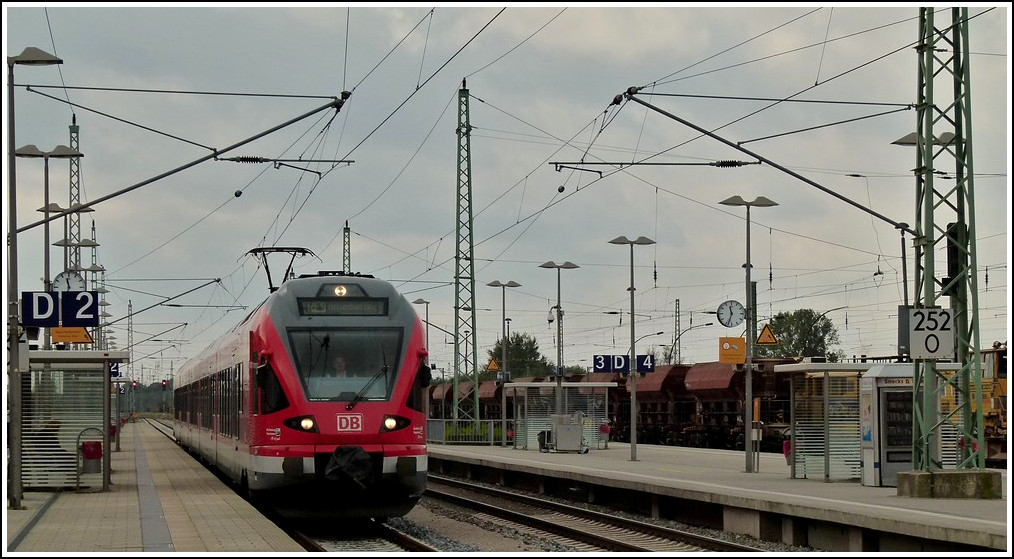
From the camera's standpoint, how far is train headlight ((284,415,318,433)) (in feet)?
58.1

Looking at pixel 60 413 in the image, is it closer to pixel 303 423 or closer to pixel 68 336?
pixel 303 423

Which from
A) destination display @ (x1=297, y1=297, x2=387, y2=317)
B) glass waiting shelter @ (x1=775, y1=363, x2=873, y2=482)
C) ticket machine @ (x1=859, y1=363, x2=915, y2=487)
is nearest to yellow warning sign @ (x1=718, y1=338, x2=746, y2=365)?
glass waiting shelter @ (x1=775, y1=363, x2=873, y2=482)

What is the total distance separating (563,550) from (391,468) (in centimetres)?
274

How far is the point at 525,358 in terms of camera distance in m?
133

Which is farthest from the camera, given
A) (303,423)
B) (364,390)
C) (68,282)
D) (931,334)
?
(68,282)

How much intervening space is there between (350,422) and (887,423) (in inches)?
392

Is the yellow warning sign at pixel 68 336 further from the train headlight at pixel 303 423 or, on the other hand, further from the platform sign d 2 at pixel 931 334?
the platform sign d 2 at pixel 931 334

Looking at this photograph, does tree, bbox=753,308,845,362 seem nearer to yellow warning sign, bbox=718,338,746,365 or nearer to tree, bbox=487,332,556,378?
tree, bbox=487,332,556,378

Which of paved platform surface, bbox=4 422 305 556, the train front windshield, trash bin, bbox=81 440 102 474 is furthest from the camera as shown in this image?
trash bin, bbox=81 440 102 474

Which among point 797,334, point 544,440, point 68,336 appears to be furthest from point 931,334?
point 797,334

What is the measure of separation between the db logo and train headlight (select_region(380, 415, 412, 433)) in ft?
1.04

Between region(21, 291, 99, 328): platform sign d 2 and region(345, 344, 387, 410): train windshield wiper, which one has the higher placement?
region(21, 291, 99, 328): platform sign d 2

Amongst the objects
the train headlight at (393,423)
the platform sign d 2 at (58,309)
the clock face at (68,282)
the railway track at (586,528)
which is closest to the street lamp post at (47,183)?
the clock face at (68,282)

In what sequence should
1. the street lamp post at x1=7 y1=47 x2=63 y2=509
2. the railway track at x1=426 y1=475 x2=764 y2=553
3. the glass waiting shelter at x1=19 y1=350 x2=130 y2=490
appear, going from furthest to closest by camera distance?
the glass waiting shelter at x1=19 y1=350 x2=130 y2=490 → the street lamp post at x1=7 y1=47 x2=63 y2=509 → the railway track at x1=426 y1=475 x2=764 y2=553
